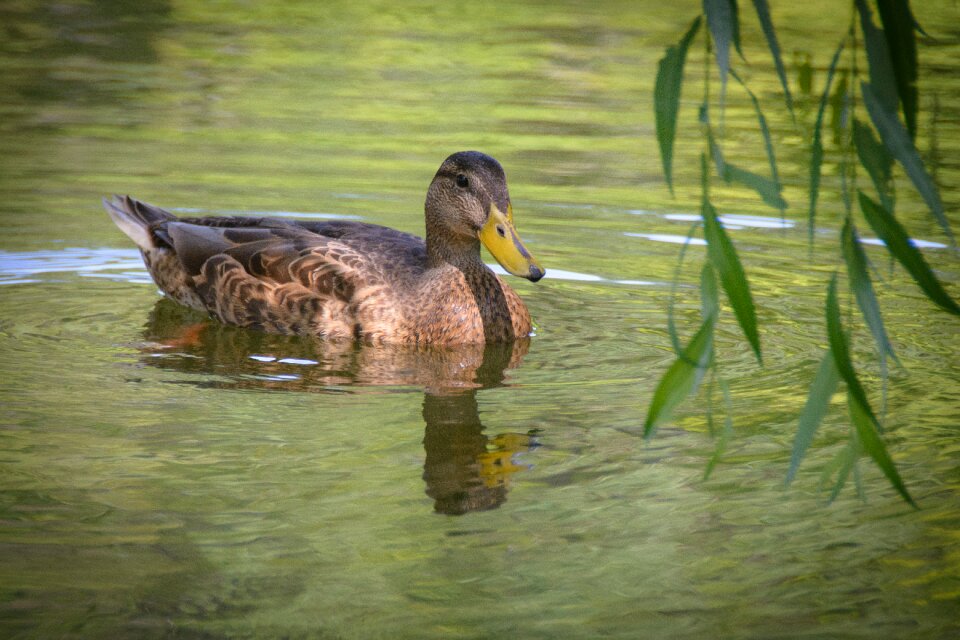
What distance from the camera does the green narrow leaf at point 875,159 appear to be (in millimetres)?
3381

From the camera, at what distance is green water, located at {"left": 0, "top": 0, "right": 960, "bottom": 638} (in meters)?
4.38

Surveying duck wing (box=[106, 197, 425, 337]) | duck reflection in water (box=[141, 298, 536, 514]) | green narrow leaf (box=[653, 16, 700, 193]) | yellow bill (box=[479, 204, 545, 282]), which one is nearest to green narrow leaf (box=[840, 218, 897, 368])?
green narrow leaf (box=[653, 16, 700, 193])

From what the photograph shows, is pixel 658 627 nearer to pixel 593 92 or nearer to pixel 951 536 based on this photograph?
pixel 951 536

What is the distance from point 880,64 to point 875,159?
10.0 inches

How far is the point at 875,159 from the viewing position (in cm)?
340

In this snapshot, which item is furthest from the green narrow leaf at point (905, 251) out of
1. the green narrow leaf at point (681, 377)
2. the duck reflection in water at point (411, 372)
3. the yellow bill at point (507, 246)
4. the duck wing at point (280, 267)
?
the duck wing at point (280, 267)

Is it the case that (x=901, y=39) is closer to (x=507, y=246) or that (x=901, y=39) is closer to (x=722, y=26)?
(x=722, y=26)

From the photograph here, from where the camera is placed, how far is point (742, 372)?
676cm

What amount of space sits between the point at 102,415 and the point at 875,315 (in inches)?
144

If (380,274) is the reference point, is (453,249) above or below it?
above

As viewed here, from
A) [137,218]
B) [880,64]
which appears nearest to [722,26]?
[880,64]

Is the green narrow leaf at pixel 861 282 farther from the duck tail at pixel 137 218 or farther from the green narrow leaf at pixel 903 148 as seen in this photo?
the duck tail at pixel 137 218

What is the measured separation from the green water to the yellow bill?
1.60 ft

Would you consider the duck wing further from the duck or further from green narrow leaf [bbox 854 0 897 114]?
green narrow leaf [bbox 854 0 897 114]
